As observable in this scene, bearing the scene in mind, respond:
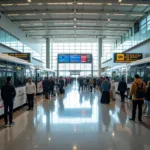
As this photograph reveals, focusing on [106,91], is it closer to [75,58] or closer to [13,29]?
[75,58]

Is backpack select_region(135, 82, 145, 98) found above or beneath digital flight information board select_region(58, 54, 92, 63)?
beneath

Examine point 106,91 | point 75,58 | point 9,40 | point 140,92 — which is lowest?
point 106,91

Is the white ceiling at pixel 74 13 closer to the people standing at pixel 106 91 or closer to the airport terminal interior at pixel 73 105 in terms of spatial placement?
the airport terminal interior at pixel 73 105

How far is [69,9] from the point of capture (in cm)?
2742

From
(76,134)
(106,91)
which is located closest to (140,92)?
(76,134)

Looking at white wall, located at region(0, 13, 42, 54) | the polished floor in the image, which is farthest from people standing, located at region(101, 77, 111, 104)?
white wall, located at region(0, 13, 42, 54)

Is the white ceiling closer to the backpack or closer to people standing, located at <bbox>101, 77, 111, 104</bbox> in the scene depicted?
people standing, located at <bbox>101, 77, 111, 104</bbox>

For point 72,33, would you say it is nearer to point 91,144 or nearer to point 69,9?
point 69,9

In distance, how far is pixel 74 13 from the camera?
28.9 m

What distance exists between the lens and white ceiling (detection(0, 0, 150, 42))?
82.5 ft

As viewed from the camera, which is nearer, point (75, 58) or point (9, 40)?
point (9, 40)

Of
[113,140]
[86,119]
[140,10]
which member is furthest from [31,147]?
[140,10]

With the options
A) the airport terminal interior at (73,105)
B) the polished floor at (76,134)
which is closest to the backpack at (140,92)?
the airport terminal interior at (73,105)

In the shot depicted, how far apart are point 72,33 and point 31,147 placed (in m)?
40.3
